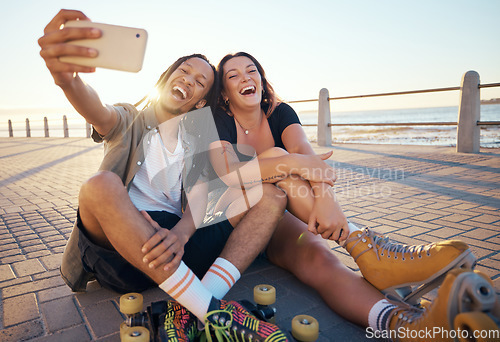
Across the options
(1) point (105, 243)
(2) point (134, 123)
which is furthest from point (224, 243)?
(2) point (134, 123)

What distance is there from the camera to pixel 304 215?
1.93m

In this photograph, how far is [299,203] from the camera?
1.92 meters

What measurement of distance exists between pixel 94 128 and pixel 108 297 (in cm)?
99

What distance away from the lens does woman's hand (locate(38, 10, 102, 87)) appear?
1188 millimetres

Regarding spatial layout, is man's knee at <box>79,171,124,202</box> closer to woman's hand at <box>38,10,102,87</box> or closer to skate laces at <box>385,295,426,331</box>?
woman's hand at <box>38,10,102,87</box>

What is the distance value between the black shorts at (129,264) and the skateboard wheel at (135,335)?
A: 18.0 inches

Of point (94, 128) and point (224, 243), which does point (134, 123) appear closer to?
point (94, 128)

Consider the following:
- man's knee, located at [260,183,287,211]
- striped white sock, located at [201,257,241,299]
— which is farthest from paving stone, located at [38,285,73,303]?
man's knee, located at [260,183,287,211]

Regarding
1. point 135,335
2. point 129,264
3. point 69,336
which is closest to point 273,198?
point 129,264

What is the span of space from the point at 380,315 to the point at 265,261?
1.05 m

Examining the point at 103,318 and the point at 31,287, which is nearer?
the point at 103,318

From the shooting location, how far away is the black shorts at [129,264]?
172cm

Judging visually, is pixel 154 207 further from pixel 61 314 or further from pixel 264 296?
pixel 264 296

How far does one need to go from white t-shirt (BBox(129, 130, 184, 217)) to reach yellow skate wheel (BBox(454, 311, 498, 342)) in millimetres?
1523
